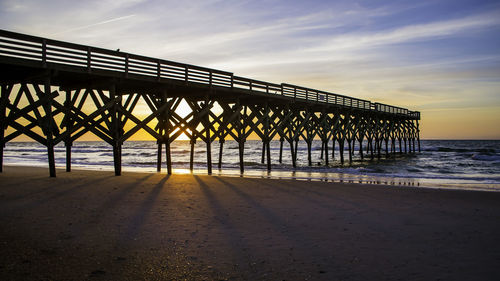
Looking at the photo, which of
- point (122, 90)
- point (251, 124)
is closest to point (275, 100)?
point (251, 124)

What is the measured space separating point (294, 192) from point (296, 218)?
3270mm

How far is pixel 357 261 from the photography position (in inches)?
165

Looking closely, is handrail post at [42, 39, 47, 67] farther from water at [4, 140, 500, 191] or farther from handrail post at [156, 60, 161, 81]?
water at [4, 140, 500, 191]

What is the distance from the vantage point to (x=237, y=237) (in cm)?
507

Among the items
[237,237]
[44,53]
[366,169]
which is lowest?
[366,169]

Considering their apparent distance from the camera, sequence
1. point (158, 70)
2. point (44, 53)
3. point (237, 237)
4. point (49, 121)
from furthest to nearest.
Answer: point (158, 70) < point (49, 121) < point (44, 53) < point (237, 237)

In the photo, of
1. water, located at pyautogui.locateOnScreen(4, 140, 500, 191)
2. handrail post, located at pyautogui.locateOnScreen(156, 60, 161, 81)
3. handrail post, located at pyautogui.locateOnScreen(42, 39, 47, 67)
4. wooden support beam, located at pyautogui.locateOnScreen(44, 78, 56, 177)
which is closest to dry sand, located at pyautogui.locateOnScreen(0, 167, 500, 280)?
wooden support beam, located at pyautogui.locateOnScreen(44, 78, 56, 177)

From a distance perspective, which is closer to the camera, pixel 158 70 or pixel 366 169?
pixel 158 70

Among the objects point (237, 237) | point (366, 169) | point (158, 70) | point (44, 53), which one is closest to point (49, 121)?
point (44, 53)

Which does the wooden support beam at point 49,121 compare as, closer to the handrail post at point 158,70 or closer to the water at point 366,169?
the handrail post at point 158,70

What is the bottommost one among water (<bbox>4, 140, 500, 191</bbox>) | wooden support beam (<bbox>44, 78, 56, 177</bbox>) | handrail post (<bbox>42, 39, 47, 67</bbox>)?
water (<bbox>4, 140, 500, 191</bbox>)

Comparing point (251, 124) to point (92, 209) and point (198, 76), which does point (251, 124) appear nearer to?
point (198, 76)

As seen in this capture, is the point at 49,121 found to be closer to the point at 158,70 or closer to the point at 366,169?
the point at 158,70

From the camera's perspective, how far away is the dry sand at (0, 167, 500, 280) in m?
3.84
